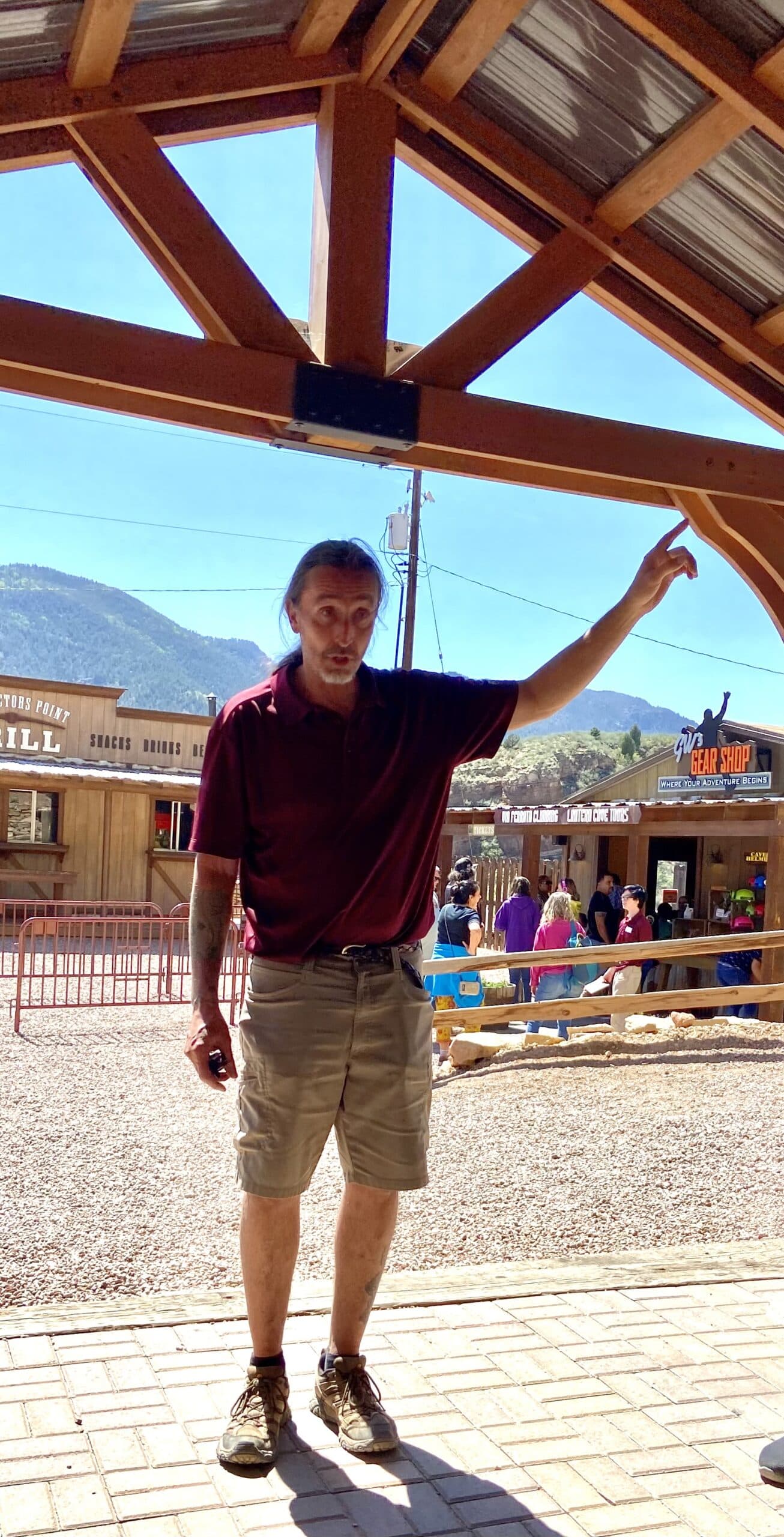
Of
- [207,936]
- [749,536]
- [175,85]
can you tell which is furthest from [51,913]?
[207,936]

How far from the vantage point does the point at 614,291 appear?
13.1 feet

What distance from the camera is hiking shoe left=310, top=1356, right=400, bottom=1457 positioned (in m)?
2.49

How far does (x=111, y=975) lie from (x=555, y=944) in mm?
5460

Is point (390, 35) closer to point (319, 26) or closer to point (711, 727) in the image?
point (319, 26)

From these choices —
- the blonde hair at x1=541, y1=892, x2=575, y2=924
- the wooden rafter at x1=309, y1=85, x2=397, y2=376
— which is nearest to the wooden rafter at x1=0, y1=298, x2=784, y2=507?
the wooden rafter at x1=309, y1=85, x2=397, y2=376

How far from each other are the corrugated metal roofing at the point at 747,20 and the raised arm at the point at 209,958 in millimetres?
2617

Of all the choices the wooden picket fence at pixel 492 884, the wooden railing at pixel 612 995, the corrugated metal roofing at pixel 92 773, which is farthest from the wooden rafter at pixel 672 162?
the corrugated metal roofing at pixel 92 773

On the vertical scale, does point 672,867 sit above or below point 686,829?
below

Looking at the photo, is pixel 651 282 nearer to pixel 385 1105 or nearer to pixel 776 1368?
pixel 385 1105

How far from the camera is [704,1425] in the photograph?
274 cm

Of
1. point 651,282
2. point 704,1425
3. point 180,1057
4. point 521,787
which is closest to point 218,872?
point 704,1425

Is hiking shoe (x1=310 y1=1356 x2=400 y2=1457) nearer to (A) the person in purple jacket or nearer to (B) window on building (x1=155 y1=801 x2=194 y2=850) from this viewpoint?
(A) the person in purple jacket

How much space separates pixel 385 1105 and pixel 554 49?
306cm

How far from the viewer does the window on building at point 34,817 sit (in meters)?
21.0
